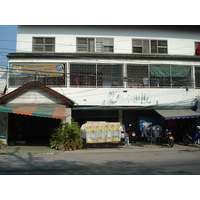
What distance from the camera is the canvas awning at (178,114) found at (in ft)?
49.2

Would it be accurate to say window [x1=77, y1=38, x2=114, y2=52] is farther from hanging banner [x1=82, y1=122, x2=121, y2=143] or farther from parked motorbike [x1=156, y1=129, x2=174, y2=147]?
parked motorbike [x1=156, y1=129, x2=174, y2=147]

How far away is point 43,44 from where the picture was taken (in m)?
17.7

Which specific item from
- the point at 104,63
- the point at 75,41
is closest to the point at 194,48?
the point at 104,63

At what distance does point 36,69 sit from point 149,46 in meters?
10.1

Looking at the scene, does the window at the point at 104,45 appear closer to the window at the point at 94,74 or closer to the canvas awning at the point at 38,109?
the window at the point at 94,74

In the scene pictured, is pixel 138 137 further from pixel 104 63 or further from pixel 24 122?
pixel 24 122

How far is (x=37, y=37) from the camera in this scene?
17.8 metres

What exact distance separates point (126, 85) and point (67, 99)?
5.21 meters

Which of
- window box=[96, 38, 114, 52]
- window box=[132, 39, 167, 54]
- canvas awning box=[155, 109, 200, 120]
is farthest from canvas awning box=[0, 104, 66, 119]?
window box=[132, 39, 167, 54]

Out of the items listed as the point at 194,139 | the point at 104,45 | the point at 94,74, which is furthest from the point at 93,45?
the point at 194,139

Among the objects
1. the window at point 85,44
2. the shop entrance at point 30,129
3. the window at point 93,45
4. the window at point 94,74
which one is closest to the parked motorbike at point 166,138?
the window at point 94,74

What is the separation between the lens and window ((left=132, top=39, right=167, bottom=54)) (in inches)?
725

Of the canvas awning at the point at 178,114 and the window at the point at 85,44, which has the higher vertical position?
the window at the point at 85,44

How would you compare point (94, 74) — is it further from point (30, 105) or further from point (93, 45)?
point (30, 105)
